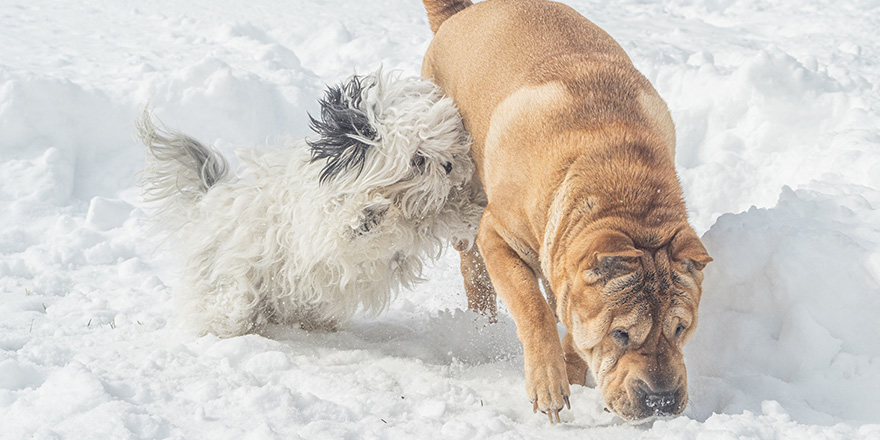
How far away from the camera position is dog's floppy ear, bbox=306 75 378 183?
11.0 feet

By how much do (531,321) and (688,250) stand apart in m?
0.62

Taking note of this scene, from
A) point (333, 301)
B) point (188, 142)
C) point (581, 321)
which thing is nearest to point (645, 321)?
point (581, 321)

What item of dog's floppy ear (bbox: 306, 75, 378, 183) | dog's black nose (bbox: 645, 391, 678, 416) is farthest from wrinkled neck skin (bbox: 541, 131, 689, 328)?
dog's floppy ear (bbox: 306, 75, 378, 183)

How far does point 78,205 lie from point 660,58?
451cm

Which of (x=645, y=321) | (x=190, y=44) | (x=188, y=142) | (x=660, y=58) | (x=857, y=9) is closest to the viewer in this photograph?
(x=645, y=321)

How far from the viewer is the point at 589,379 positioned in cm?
300

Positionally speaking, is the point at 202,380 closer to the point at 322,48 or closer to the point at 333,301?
the point at 333,301

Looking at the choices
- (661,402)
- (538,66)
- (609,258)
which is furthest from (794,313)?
(538,66)

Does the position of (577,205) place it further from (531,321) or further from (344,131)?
(344,131)

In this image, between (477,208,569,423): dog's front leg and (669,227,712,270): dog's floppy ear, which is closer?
(669,227,712,270): dog's floppy ear

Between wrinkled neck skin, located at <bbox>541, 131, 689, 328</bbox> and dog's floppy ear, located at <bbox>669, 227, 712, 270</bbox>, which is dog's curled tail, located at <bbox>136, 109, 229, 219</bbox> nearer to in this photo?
wrinkled neck skin, located at <bbox>541, 131, 689, 328</bbox>

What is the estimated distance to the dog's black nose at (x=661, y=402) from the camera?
92.4 inches

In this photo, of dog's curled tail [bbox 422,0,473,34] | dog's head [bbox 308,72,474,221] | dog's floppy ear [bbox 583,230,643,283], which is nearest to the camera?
dog's floppy ear [bbox 583,230,643,283]

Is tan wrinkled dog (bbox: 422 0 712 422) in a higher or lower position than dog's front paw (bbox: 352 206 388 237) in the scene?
higher
